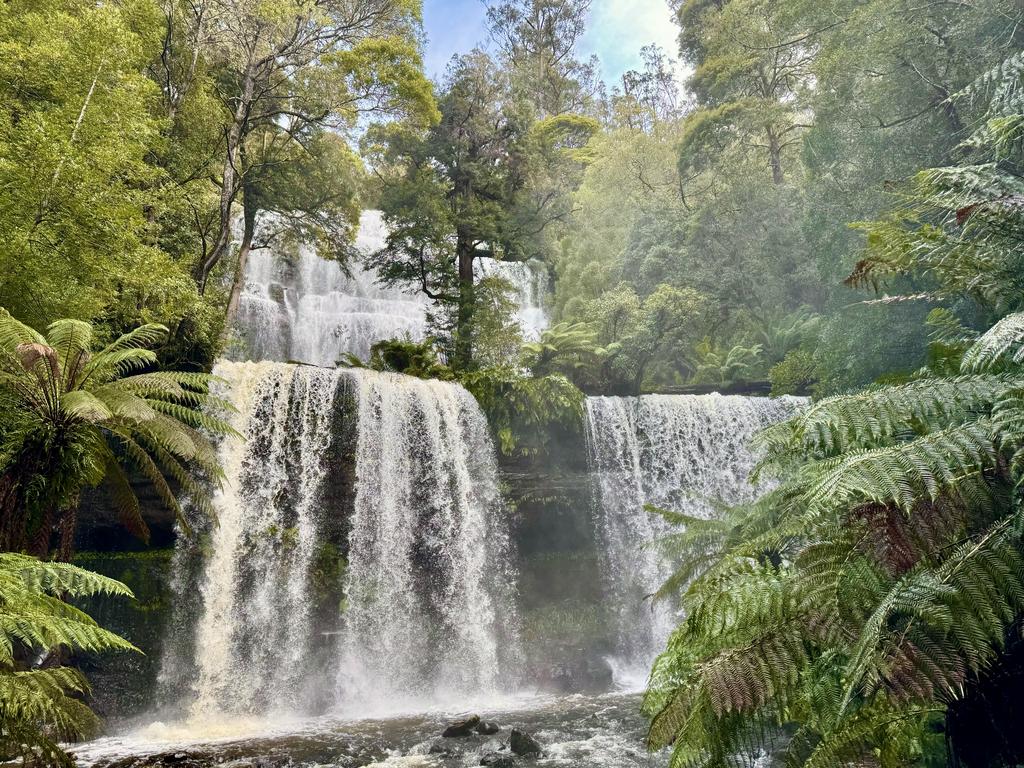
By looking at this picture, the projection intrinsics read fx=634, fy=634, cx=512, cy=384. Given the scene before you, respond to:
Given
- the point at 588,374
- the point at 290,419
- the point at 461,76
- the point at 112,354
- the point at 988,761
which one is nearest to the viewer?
the point at 988,761

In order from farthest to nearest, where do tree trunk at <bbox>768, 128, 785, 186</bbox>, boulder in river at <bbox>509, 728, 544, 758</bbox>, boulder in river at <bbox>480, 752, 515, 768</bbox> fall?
tree trunk at <bbox>768, 128, 785, 186</bbox> < boulder in river at <bbox>509, 728, 544, 758</bbox> < boulder in river at <bbox>480, 752, 515, 768</bbox>

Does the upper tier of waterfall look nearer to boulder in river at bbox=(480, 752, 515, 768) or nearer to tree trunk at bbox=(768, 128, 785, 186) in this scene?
tree trunk at bbox=(768, 128, 785, 186)

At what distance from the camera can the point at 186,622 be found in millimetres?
10578

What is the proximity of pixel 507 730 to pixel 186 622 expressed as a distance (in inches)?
228

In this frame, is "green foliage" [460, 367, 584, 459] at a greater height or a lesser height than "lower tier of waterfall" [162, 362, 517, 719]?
greater

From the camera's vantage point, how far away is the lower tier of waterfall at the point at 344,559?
1058cm

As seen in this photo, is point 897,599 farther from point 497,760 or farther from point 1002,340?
point 497,760

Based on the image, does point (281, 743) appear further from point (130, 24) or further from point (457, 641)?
point (130, 24)

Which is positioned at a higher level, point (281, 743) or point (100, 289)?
point (100, 289)

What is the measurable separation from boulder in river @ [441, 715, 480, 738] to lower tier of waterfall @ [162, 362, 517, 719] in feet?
8.75

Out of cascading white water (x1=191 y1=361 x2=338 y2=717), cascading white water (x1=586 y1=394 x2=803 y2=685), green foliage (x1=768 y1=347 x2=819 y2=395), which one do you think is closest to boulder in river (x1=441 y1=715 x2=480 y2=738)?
cascading white water (x1=191 y1=361 x2=338 y2=717)

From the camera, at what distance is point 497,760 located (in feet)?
23.1

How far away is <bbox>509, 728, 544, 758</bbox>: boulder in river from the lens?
7342mm

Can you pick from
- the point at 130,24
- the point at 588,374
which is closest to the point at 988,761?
the point at 130,24
